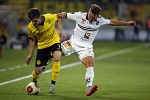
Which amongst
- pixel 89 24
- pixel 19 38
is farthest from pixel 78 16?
pixel 19 38

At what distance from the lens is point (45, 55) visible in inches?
532

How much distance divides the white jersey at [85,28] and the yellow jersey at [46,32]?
1.56 ft

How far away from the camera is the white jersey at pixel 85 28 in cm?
1353

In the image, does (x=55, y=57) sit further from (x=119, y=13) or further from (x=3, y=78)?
(x=119, y=13)

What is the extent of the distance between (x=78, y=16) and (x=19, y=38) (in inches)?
838

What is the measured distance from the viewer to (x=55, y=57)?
1330cm

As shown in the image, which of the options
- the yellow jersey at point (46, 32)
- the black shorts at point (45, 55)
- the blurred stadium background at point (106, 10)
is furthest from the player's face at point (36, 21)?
the blurred stadium background at point (106, 10)

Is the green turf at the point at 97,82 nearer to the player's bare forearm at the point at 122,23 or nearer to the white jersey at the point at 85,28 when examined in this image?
the white jersey at the point at 85,28

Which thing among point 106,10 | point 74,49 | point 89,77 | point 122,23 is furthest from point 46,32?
point 106,10

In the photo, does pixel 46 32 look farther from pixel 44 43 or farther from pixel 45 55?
pixel 45 55

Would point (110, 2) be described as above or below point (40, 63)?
above

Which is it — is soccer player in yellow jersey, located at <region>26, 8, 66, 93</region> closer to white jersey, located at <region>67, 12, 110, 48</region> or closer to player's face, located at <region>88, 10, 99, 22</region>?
white jersey, located at <region>67, 12, 110, 48</region>

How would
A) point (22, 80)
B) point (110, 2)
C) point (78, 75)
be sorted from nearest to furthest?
point (22, 80) → point (78, 75) → point (110, 2)

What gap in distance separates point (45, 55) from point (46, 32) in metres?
0.55
